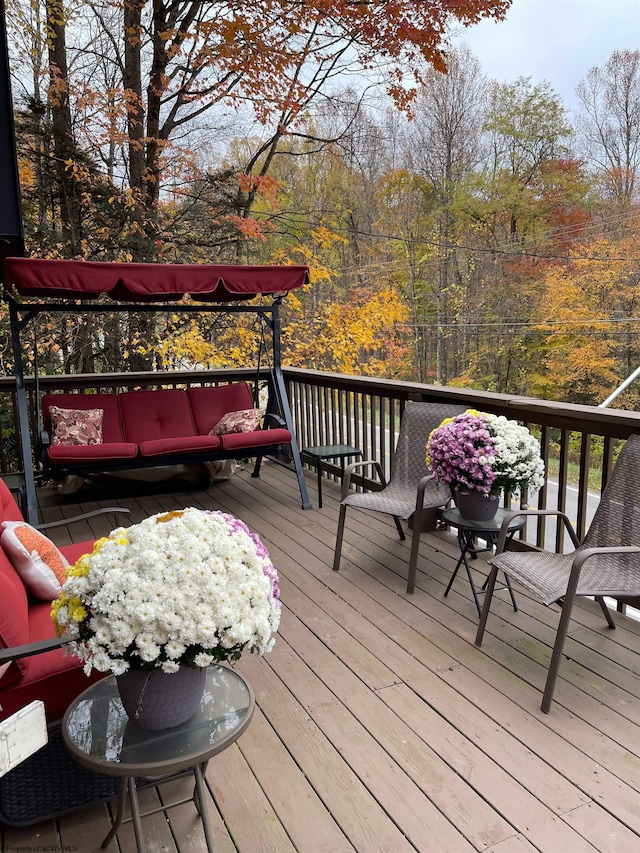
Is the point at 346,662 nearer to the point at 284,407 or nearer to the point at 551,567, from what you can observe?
the point at 551,567

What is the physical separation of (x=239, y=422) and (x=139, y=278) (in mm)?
1550

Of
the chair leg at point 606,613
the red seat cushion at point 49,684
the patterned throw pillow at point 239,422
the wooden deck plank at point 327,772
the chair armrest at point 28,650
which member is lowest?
the wooden deck plank at point 327,772

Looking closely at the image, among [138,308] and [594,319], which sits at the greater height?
[138,308]

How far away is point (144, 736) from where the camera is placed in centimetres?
143

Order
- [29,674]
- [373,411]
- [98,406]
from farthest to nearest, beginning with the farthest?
[98,406]
[373,411]
[29,674]

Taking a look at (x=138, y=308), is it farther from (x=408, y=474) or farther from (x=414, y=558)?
(x=414, y=558)

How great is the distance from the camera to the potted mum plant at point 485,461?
281cm

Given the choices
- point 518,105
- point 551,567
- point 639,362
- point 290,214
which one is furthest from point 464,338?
point 551,567

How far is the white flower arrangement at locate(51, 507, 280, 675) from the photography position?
130 centimetres

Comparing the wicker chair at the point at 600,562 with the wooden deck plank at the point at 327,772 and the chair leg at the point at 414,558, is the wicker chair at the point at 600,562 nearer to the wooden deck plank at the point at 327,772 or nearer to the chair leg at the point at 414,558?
the chair leg at the point at 414,558

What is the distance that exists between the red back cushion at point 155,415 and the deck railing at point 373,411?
0.60 metres

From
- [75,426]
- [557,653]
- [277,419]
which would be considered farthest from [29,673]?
[277,419]

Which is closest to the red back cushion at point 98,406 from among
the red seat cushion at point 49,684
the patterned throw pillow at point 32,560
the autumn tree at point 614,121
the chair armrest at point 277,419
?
the chair armrest at point 277,419

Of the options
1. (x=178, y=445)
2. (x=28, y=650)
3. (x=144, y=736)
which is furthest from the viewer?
(x=178, y=445)
